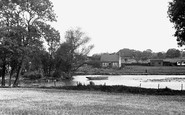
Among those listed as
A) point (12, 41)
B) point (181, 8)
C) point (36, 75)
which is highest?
point (181, 8)

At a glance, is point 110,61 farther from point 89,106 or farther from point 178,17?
point 89,106

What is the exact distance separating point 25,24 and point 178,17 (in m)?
23.5

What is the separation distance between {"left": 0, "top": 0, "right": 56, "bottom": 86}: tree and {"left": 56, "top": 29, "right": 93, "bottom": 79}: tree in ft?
124

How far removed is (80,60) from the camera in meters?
87.4

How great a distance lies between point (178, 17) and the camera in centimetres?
3359

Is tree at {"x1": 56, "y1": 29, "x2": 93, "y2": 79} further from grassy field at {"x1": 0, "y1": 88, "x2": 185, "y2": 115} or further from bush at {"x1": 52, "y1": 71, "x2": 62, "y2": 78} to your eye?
grassy field at {"x1": 0, "y1": 88, "x2": 185, "y2": 115}

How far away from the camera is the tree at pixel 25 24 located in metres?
41.3

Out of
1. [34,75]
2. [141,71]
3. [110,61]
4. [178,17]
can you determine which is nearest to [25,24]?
[178,17]

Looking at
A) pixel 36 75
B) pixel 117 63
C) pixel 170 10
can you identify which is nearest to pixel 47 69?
pixel 36 75

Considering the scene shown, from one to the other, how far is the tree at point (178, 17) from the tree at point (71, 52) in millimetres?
49423

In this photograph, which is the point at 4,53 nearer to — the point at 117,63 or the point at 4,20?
the point at 4,20

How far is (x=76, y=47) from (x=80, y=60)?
14.2 ft

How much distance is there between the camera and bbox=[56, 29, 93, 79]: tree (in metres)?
82.6

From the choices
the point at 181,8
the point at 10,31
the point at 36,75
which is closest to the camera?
the point at 181,8
